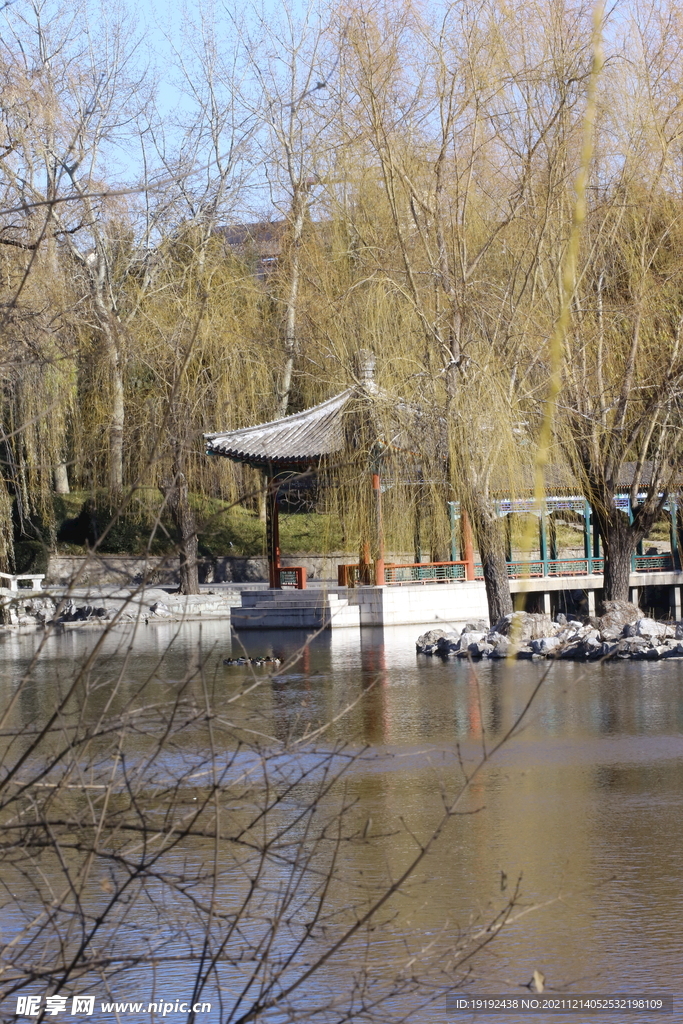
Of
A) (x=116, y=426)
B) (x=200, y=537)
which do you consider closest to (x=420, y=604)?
(x=116, y=426)

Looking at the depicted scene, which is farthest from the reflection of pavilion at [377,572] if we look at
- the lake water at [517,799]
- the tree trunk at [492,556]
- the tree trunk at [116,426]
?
the lake water at [517,799]

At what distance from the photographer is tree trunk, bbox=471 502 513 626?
1372 centimetres

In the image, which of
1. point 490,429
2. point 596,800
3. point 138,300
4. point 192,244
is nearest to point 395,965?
point 596,800

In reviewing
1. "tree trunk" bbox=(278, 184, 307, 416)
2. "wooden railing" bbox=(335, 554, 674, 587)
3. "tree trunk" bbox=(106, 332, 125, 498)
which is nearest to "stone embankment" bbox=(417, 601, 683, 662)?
"wooden railing" bbox=(335, 554, 674, 587)

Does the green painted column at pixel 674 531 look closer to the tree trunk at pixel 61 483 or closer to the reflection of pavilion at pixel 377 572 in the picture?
the reflection of pavilion at pixel 377 572

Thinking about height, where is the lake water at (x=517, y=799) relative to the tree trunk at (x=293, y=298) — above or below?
below

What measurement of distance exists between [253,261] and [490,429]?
1350cm

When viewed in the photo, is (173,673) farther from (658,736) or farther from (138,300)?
(138,300)

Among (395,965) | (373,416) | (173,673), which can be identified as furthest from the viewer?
(373,416)

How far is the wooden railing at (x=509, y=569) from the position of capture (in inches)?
711

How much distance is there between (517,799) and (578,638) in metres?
6.70

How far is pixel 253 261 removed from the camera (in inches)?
992

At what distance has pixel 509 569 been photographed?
61.4ft

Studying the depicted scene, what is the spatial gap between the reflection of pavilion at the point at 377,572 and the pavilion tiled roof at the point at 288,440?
15 millimetres
